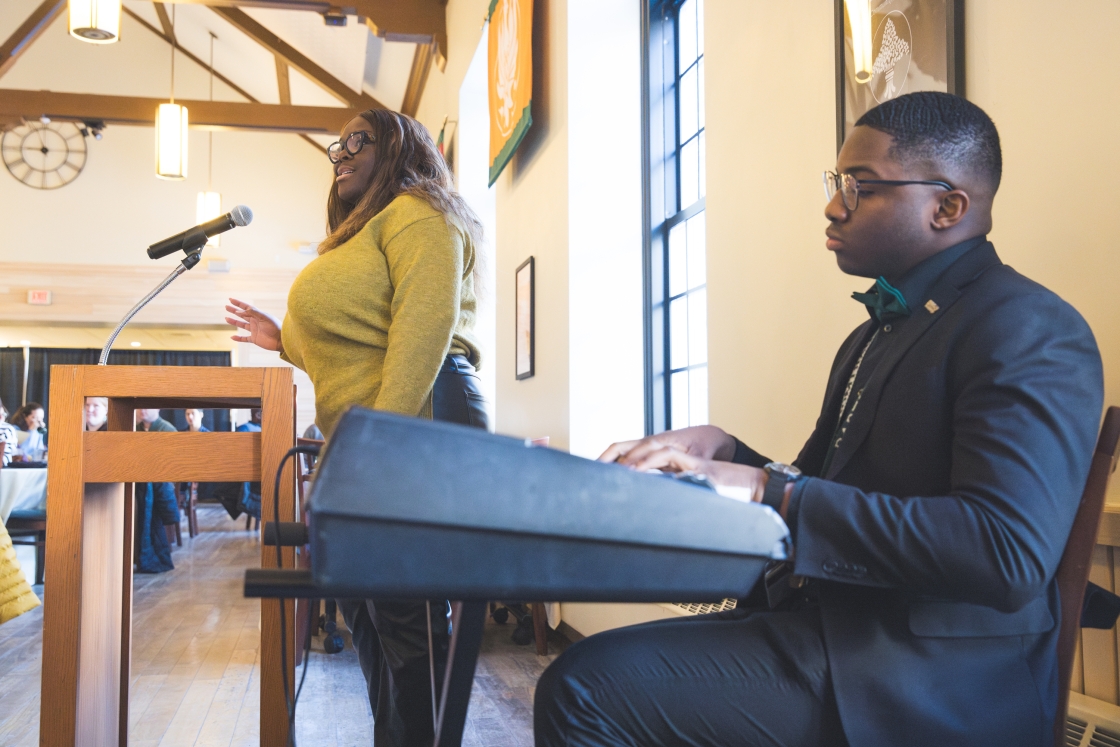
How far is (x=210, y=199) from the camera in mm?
8070

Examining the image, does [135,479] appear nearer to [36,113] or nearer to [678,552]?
[678,552]

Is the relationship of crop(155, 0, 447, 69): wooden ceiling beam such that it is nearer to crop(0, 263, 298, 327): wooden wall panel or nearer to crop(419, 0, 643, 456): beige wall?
crop(419, 0, 643, 456): beige wall

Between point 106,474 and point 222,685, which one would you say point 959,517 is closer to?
point 106,474

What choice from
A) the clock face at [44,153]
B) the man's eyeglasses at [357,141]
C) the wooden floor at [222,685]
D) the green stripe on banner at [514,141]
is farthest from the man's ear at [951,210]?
the clock face at [44,153]

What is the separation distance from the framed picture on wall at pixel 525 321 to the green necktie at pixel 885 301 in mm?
2839

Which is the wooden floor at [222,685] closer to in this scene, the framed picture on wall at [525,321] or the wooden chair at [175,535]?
the framed picture on wall at [525,321]

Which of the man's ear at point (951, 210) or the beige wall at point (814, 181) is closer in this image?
the man's ear at point (951, 210)

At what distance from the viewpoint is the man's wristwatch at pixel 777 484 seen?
31.2 inches

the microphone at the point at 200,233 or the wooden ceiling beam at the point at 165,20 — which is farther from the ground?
the wooden ceiling beam at the point at 165,20

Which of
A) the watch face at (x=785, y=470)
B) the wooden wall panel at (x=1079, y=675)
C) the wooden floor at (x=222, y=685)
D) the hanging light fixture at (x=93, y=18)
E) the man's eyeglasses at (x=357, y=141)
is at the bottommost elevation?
the wooden floor at (x=222, y=685)

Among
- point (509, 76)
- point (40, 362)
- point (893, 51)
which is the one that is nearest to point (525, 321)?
point (509, 76)

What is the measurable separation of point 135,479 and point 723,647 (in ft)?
3.81

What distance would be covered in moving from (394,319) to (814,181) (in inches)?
37.4

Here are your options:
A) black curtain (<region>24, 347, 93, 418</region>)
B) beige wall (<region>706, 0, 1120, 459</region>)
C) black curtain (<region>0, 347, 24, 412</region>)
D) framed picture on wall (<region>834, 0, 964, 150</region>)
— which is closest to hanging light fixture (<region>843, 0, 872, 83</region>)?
framed picture on wall (<region>834, 0, 964, 150</region>)
